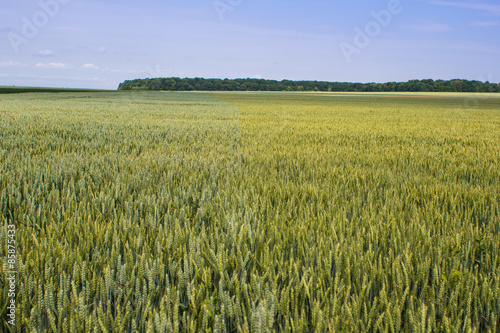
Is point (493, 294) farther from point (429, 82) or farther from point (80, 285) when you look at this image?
point (429, 82)

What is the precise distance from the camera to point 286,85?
122 meters

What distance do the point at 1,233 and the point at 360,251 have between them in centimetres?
189

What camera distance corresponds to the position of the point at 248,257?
166cm

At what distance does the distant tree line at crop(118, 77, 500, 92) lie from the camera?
322 ft

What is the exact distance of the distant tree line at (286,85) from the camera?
98188 millimetres

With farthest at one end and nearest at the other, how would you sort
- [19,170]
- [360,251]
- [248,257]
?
1. [19,170]
2. [360,251]
3. [248,257]

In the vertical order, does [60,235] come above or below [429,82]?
below

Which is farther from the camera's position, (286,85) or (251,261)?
(286,85)

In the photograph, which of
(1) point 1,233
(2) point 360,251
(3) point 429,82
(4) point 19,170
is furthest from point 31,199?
(3) point 429,82

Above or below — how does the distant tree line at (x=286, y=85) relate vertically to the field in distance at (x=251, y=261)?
above

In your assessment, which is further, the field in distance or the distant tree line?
the distant tree line

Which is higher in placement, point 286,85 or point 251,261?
point 286,85

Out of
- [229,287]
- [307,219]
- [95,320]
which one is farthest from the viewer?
[307,219]

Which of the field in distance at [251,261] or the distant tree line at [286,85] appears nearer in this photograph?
the field in distance at [251,261]
